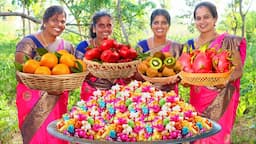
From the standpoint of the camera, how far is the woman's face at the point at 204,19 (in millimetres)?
3125

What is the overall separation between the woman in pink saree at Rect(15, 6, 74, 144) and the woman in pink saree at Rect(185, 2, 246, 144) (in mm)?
851

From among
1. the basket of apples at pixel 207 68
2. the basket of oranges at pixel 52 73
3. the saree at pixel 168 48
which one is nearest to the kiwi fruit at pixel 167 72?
the basket of apples at pixel 207 68

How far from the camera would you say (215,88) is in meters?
3.16

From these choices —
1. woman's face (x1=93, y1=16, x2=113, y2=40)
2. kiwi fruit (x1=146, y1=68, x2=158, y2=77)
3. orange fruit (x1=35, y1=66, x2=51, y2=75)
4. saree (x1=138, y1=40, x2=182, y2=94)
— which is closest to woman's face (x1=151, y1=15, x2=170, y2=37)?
saree (x1=138, y1=40, x2=182, y2=94)

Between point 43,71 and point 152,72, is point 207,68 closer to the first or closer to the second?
point 152,72

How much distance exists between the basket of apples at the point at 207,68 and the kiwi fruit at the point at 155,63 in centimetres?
14

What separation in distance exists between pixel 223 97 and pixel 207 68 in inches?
26.1

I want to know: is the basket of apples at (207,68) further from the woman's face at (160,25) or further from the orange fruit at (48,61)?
the orange fruit at (48,61)

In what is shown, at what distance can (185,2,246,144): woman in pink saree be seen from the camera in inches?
Result: 123

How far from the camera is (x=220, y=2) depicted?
560 centimetres

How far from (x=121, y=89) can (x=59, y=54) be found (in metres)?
0.42

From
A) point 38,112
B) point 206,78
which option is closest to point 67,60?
point 206,78

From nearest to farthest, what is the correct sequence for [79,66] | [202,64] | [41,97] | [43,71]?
[43,71] < [79,66] < [202,64] < [41,97]

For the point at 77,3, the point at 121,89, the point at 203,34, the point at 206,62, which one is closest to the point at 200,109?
the point at 203,34
